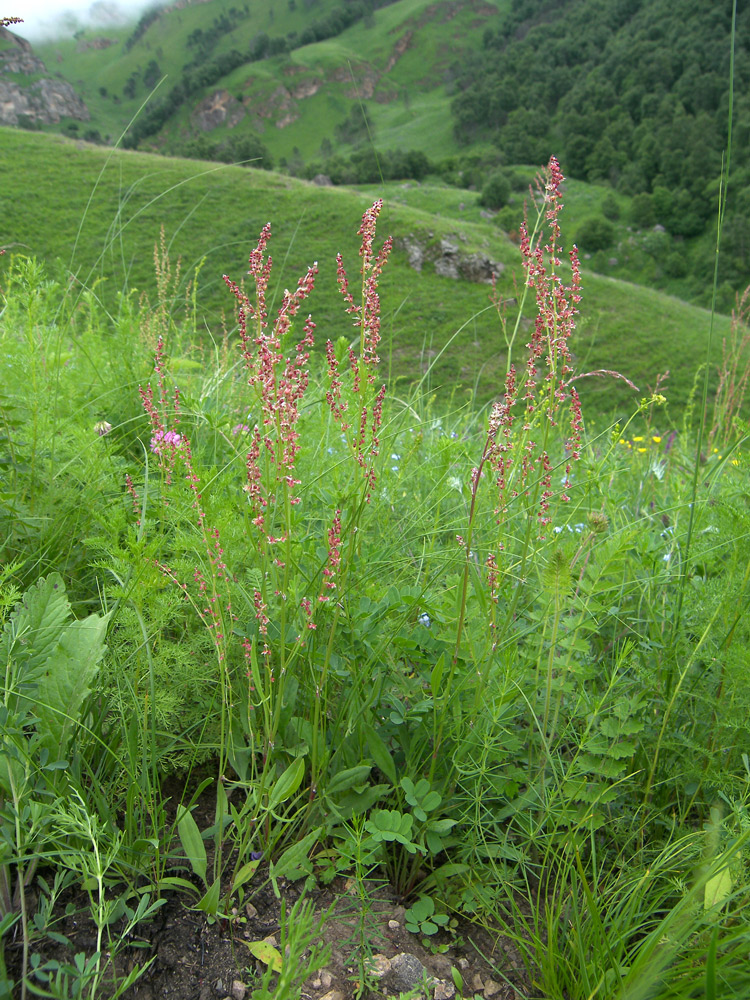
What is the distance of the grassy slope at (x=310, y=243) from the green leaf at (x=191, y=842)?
28014 millimetres

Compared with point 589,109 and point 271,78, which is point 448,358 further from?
point 271,78

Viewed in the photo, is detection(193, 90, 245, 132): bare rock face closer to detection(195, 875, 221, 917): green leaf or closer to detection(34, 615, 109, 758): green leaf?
detection(34, 615, 109, 758): green leaf

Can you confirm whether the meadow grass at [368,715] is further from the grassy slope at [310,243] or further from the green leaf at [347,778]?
the grassy slope at [310,243]

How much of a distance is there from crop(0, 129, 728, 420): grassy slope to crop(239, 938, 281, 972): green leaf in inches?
1107

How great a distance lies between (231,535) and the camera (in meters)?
1.58

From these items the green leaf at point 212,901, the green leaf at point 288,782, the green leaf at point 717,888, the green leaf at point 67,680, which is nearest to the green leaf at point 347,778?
the green leaf at point 288,782

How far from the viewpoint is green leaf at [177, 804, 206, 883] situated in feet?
4.35

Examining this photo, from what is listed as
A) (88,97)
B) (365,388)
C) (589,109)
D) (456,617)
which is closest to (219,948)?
(456,617)

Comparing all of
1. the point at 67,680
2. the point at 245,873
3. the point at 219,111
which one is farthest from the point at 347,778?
the point at 219,111

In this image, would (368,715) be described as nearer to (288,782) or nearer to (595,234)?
(288,782)

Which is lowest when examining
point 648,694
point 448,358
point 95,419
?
point 448,358

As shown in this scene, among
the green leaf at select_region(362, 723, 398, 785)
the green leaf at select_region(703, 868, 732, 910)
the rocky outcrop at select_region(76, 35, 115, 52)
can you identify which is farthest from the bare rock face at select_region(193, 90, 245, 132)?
the green leaf at select_region(703, 868, 732, 910)

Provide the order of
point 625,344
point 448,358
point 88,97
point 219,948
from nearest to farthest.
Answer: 1. point 219,948
2. point 448,358
3. point 625,344
4. point 88,97

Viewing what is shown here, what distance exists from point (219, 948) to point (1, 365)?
93.0 inches
